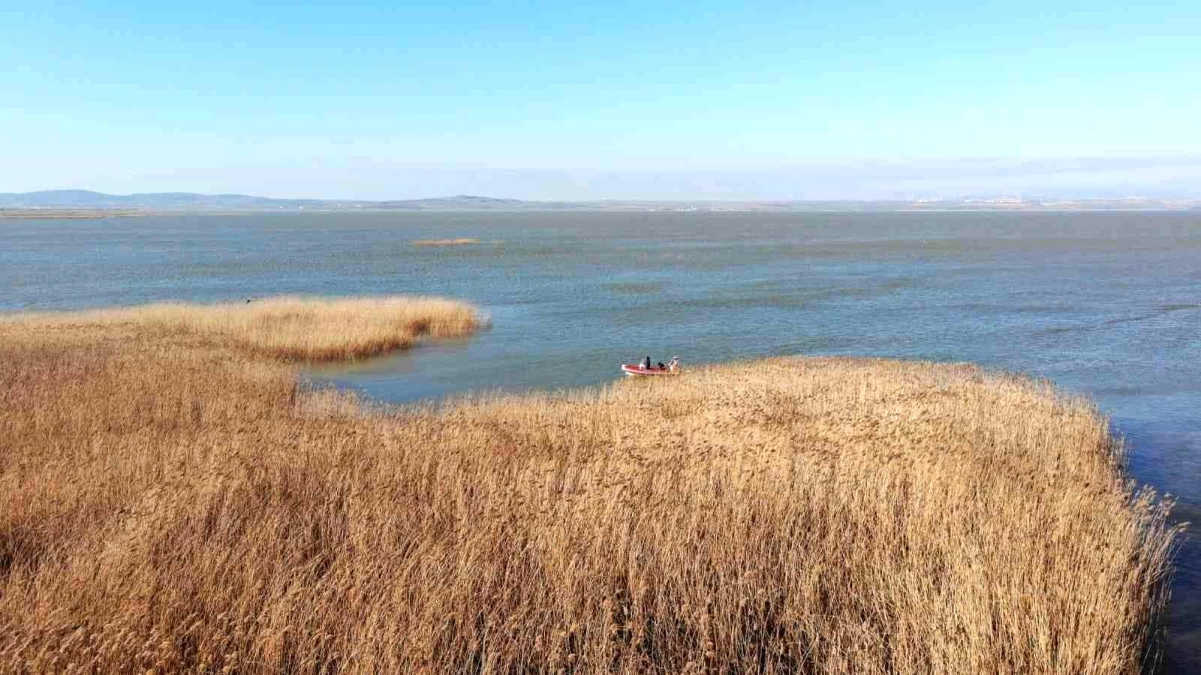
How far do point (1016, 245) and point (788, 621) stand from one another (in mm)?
100207

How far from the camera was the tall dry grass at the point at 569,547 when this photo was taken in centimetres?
634

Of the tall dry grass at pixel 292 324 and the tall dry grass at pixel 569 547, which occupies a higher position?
the tall dry grass at pixel 569 547

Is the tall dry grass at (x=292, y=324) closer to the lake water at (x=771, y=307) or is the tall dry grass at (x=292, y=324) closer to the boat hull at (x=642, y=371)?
the lake water at (x=771, y=307)

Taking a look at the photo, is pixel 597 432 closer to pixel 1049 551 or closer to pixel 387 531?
pixel 387 531

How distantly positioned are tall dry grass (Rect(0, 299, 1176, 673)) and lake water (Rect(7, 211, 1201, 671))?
238 centimetres

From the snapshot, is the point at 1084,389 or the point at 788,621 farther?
the point at 1084,389


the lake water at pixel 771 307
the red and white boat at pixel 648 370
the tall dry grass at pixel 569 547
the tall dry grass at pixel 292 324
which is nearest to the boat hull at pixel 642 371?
the red and white boat at pixel 648 370

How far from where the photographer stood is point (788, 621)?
718cm

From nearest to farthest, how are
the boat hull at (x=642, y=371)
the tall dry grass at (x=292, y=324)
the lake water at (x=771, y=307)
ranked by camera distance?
the lake water at (x=771, y=307) → the boat hull at (x=642, y=371) → the tall dry grass at (x=292, y=324)

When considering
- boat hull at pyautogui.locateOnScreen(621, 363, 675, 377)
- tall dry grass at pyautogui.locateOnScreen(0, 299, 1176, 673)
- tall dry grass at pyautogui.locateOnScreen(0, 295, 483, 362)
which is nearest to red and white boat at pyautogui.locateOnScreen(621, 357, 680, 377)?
boat hull at pyautogui.locateOnScreen(621, 363, 675, 377)

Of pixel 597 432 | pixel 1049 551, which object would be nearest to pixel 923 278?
pixel 597 432

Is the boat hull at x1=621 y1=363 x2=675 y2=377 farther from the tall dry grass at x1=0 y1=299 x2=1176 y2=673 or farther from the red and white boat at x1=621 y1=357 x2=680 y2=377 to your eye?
the tall dry grass at x1=0 y1=299 x2=1176 y2=673

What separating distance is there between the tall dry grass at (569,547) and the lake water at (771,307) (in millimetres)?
2381

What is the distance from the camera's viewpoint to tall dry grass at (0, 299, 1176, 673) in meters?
6.34
